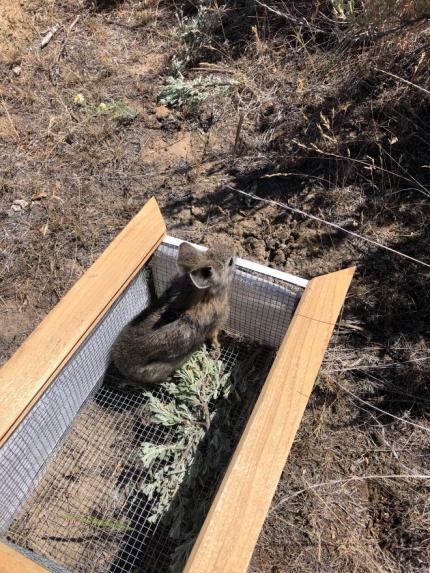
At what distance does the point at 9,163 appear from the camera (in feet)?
18.0

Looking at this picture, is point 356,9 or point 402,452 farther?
point 356,9

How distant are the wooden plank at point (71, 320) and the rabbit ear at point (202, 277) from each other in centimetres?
32

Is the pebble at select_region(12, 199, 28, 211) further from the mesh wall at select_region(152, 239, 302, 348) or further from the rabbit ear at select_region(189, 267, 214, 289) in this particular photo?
the rabbit ear at select_region(189, 267, 214, 289)

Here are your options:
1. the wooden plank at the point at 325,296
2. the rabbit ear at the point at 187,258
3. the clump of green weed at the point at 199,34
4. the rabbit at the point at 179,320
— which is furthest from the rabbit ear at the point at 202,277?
the clump of green weed at the point at 199,34

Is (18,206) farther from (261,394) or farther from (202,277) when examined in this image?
(261,394)

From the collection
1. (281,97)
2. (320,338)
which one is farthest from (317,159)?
(320,338)

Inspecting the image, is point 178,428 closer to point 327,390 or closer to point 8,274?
point 327,390

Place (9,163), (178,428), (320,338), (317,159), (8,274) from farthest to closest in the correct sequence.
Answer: (9,163) → (317,159) → (8,274) → (178,428) → (320,338)

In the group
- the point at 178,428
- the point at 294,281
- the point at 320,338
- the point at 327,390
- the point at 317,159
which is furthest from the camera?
the point at 317,159

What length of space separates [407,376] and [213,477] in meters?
1.71

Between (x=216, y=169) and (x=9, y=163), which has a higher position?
(x=9, y=163)

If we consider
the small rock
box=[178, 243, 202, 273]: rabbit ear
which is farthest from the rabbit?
the small rock

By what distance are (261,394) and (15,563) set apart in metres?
1.27

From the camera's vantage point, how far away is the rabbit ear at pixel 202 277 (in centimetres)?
319
